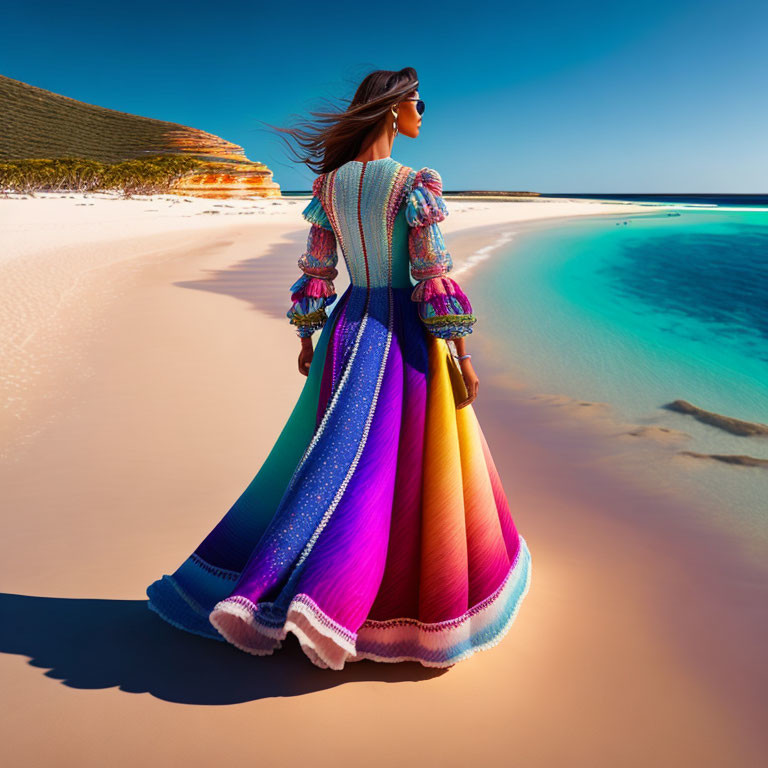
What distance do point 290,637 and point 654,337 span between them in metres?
8.98

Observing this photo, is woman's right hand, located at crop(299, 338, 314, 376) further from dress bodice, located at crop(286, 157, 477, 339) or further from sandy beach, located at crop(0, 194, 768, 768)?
sandy beach, located at crop(0, 194, 768, 768)

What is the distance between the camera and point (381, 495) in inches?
81.2

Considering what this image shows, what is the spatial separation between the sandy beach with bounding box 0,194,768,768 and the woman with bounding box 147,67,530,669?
171mm

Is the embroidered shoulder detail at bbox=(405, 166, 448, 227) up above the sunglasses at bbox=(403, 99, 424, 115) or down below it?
below

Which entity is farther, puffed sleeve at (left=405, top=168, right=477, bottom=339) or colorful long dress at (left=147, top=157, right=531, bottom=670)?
puffed sleeve at (left=405, top=168, right=477, bottom=339)

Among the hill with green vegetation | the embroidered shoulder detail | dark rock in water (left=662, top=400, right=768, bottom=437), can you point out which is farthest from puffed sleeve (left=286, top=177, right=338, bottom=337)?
the hill with green vegetation

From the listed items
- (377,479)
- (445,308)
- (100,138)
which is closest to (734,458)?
(445,308)

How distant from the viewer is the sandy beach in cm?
192

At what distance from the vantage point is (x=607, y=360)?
7.96m

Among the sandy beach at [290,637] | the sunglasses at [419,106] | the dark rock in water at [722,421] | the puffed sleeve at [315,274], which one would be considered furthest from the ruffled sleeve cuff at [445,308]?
the dark rock in water at [722,421]

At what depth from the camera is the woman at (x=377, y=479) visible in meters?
1.98

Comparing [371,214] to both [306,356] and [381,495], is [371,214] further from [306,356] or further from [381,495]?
[381,495]

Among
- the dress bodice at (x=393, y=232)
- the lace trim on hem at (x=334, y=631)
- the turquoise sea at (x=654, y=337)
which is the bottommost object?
the turquoise sea at (x=654, y=337)

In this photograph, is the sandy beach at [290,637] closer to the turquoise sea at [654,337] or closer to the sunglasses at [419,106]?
the turquoise sea at [654,337]
